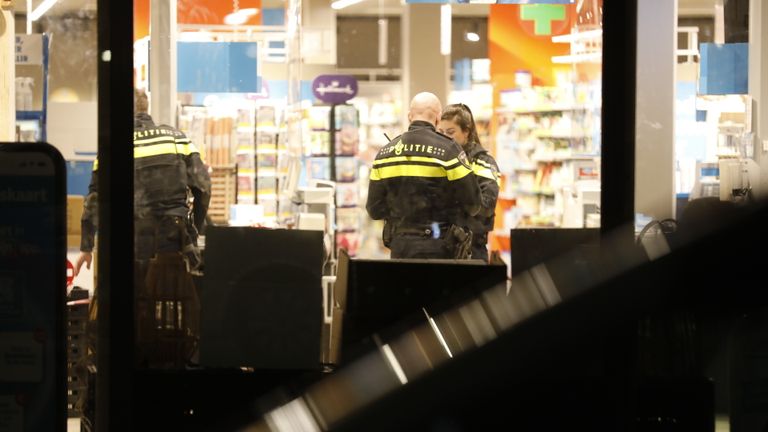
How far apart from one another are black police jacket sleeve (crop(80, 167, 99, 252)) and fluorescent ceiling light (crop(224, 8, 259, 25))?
4.69 metres

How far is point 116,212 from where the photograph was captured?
10.8ft

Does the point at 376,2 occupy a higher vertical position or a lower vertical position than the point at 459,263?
higher

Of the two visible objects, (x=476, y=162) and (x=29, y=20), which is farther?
(x=29, y=20)

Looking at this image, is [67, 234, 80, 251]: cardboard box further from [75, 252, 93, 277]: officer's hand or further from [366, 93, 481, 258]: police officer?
[366, 93, 481, 258]: police officer

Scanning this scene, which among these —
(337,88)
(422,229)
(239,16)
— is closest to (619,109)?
(422,229)

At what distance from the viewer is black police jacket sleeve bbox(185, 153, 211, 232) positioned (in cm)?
483

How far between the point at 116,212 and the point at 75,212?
49.8 inches

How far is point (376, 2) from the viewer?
1644 cm

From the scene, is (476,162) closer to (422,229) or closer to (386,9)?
(422,229)

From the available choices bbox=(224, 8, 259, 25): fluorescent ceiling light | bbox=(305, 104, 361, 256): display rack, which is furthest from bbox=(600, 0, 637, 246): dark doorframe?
bbox=(305, 104, 361, 256): display rack

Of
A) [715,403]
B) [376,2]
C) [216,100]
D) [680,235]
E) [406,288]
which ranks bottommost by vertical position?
[715,403]

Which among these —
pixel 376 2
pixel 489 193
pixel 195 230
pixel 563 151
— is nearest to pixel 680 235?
pixel 195 230

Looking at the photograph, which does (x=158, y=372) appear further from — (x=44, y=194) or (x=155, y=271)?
(x=44, y=194)

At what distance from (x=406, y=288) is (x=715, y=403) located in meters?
1.01
